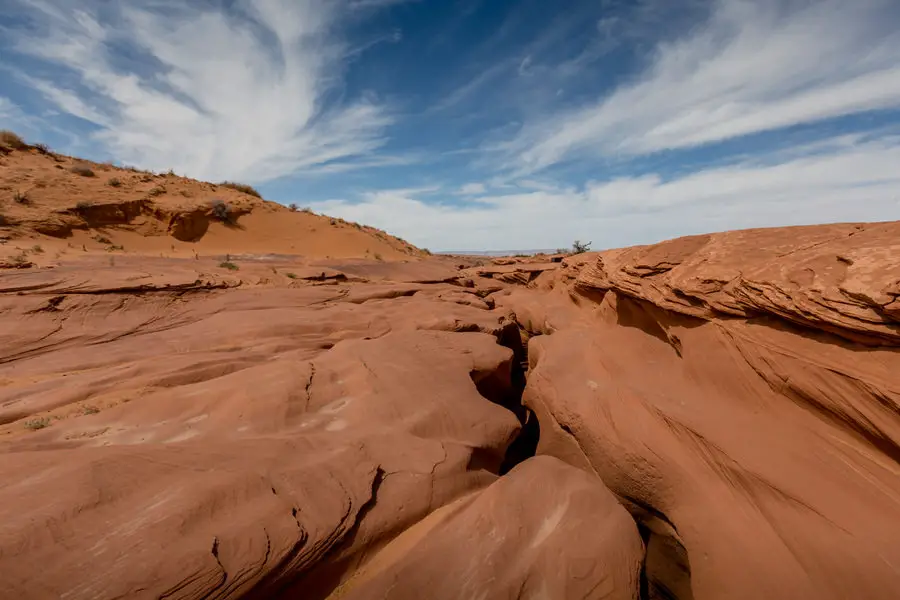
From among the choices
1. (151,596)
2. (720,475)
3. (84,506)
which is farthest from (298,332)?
(720,475)

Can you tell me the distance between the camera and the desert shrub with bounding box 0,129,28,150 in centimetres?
1491

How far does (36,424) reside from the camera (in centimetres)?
325

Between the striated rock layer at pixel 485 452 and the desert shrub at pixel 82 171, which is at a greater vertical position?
the desert shrub at pixel 82 171

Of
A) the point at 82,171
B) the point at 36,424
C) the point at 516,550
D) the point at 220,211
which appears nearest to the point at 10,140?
the point at 82,171

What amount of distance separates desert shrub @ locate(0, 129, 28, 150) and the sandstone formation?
14311 mm

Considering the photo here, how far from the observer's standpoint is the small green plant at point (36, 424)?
3238 mm

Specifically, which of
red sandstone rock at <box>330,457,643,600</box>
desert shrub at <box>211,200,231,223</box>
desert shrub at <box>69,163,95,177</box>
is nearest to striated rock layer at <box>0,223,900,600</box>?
red sandstone rock at <box>330,457,643,600</box>

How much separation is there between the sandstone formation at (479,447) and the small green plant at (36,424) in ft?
0.10

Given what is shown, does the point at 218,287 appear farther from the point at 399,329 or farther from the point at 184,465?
the point at 184,465

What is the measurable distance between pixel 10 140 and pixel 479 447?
22.7m

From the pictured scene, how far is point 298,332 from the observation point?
20.5 ft

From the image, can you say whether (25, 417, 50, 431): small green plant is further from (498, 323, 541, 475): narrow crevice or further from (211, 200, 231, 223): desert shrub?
(211, 200, 231, 223): desert shrub

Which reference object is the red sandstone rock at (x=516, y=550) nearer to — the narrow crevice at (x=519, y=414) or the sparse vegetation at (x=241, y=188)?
the narrow crevice at (x=519, y=414)

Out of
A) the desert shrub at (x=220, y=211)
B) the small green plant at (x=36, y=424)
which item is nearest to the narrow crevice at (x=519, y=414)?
the small green plant at (x=36, y=424)
